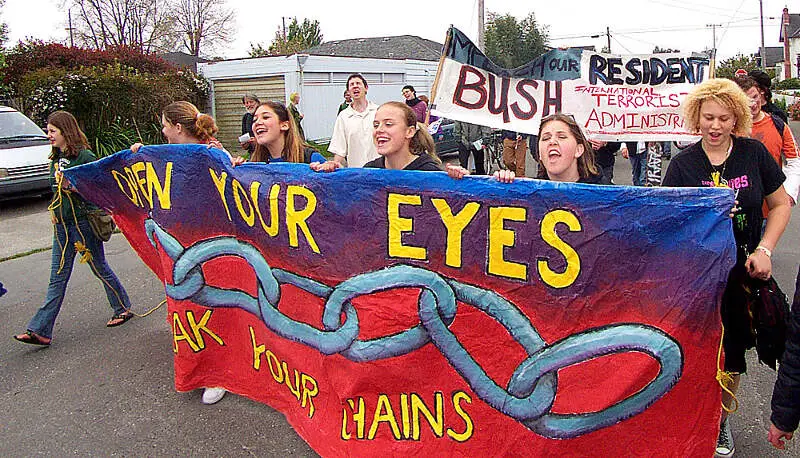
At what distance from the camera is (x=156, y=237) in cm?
396

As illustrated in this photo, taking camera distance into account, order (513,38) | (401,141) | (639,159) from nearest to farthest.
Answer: (401,141) < (639,159) < (513,38)

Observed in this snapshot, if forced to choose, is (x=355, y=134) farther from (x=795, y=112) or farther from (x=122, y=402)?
(x=795, y=112)

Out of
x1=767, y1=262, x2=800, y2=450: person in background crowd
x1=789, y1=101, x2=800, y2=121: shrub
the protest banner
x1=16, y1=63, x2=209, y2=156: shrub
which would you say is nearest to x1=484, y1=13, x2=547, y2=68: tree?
x1=789, y1=101, x2=800, y2=121: shrub

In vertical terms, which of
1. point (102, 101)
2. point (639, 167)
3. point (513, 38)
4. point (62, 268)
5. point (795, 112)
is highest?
point (513, 38)

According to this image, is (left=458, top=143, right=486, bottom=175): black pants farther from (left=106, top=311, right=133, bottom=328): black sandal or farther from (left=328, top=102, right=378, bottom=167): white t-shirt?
(left=106, top=311, right=133, bottom=328): black sandal

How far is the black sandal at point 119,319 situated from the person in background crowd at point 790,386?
4.73 m

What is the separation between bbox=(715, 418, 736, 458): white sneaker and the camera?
3059mm

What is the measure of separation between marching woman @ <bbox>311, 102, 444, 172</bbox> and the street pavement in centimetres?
161

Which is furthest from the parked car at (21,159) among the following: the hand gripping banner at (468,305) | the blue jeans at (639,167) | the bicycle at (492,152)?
the blue jeans at (639,167)

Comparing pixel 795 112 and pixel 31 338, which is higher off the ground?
pixel 795 112

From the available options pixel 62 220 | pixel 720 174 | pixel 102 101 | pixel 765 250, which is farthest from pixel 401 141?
pixel 102 101

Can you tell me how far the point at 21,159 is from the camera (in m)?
10.8

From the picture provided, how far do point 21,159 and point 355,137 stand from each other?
8.11 meters

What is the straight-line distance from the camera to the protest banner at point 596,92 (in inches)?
214
